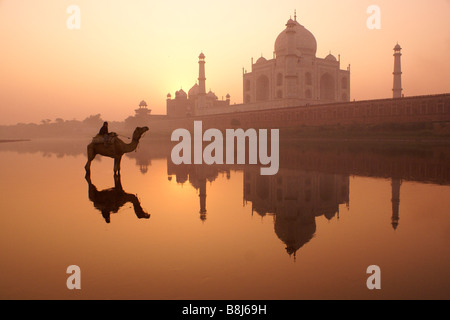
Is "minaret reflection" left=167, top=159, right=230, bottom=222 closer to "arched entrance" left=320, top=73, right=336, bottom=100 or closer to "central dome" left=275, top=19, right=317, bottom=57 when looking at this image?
"central dome" left=275, top=19, right=317, bottom=57

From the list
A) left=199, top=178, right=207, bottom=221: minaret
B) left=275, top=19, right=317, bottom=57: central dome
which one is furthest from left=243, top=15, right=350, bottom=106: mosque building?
left=199, top=178, right=207, bottom=221: minaret

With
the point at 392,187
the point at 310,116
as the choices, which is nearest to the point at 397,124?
the point at 310,116

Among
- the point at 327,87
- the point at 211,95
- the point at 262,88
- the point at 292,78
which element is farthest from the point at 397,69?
the point at 211,95

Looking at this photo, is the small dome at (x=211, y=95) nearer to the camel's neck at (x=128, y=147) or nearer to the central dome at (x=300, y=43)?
the central dome at (x=300, y=43)

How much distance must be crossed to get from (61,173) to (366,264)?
37.1 feet

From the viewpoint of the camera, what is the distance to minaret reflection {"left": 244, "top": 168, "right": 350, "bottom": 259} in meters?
5.20

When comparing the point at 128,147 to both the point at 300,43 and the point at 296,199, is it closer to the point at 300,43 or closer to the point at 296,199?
the point at 296,199

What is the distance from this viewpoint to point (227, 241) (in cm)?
476

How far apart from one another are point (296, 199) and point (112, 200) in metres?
3.99

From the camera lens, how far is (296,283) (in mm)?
3430

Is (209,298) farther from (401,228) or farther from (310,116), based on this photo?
(310,116)

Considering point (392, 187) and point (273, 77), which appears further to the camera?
point (273, 77)
